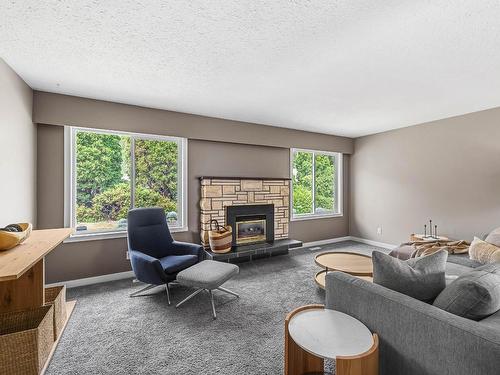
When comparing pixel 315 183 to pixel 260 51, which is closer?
pixel 260 51

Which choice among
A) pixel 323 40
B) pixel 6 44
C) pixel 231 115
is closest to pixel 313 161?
pixel 231 115

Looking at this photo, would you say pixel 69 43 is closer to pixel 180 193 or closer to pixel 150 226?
pixel 150 226

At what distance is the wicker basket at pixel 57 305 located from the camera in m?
2.07

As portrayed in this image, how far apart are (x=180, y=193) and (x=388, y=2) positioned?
3382 millimetres

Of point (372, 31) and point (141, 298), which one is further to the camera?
point (141, 298)

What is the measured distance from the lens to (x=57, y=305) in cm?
212

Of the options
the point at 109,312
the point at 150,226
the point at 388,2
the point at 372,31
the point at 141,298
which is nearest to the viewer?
the point at 388,2

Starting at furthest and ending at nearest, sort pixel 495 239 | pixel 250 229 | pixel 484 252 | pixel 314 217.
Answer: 1. pixel 314 217
2. pixel 250 229
3. pixel 495 239
4. pixel 484 252

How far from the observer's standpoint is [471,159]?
3914mm

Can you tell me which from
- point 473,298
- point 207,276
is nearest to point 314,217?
point 207,276

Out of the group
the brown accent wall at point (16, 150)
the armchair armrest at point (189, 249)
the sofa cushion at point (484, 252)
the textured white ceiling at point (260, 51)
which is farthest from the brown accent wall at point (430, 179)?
the brown accent wall at point (16, 150)

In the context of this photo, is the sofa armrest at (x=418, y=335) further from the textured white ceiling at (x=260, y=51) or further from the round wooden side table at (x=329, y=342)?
the textured white ceiling at (x=260, y=51)

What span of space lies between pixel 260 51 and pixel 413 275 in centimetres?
202

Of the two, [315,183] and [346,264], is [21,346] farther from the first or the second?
[315,183]
